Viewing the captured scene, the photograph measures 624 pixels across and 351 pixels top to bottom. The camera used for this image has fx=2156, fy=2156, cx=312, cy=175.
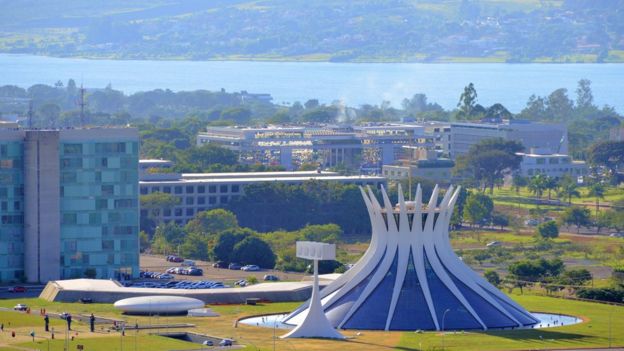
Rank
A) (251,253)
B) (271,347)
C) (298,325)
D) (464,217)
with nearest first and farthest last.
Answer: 1. (271,347)
2. (298,325)
3. (251,253)
4. (464,217)

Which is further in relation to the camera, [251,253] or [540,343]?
[251,253]

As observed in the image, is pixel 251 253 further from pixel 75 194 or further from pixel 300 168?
pixel 300 168

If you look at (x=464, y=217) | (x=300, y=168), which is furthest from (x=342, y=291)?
(x=300, y=168)

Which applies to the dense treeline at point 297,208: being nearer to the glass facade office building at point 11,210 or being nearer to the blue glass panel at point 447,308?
the glass facade office building at point 11,210

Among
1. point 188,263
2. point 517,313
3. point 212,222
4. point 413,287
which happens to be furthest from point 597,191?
point 413,287

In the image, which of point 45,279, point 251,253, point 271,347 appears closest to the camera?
point 271,347

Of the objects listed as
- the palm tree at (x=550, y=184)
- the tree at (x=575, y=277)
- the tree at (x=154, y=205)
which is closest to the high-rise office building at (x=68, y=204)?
the tree at (x=575, y=277)

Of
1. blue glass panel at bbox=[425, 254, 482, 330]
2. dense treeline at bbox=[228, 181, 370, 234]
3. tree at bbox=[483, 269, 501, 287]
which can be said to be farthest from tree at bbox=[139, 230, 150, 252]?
blue glass panel at bbox=[425, 254, 482, 330]

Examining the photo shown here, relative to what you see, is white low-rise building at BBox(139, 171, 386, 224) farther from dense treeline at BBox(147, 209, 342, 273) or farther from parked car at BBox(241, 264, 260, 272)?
parked car at BBox(241, 264, 260, 272)
